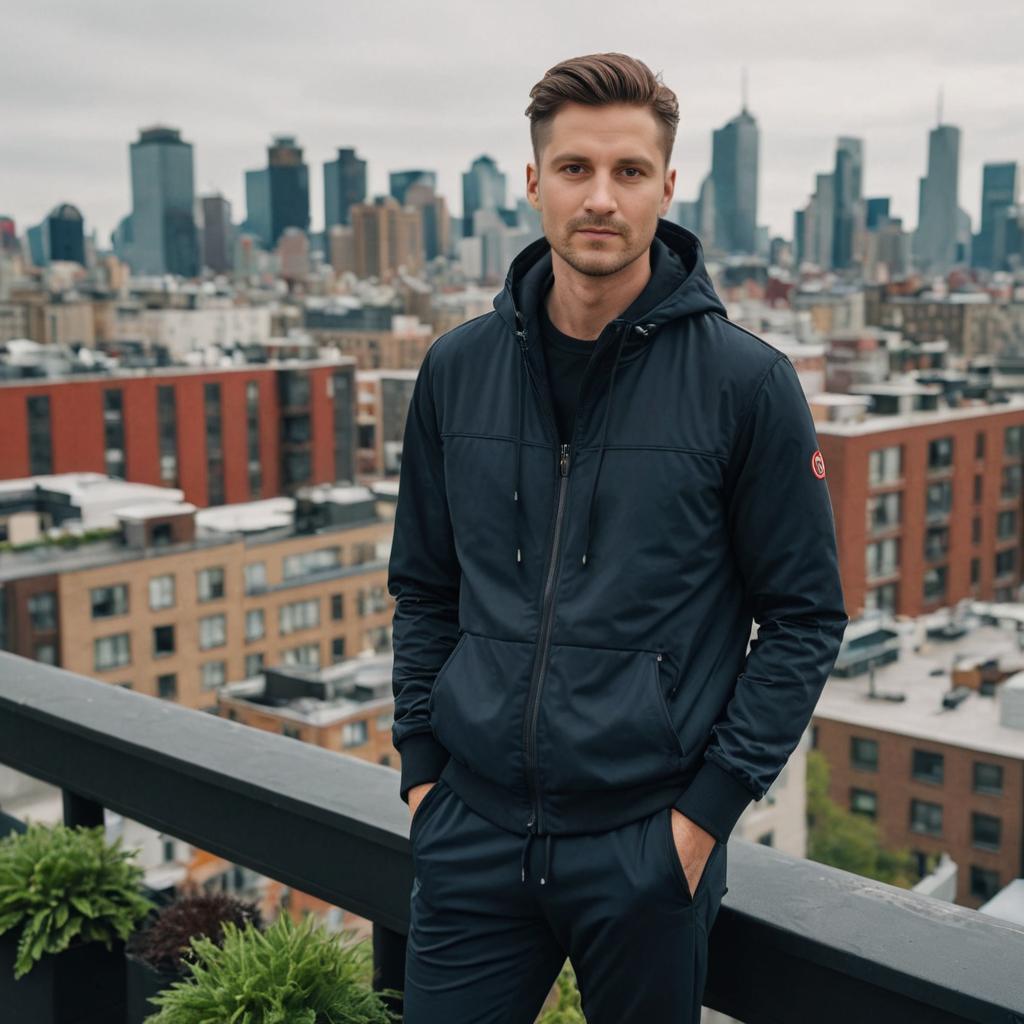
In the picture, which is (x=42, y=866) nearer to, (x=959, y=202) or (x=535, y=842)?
(x=535, y=842)

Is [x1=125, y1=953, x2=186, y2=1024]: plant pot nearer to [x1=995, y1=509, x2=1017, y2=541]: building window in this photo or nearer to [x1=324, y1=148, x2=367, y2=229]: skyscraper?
[x1=995, y1=509, x2=1017, y2=541]: building window

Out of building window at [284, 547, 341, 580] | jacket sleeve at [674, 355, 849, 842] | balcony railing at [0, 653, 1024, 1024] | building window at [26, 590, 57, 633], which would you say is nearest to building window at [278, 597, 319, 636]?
building window at [284, 547, 341, 580]

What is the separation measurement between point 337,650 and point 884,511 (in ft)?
51.1

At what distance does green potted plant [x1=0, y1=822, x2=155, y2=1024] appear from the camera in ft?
7.86

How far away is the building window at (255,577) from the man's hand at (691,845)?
36.2 meters

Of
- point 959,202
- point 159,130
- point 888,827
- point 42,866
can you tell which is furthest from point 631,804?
point 959,202

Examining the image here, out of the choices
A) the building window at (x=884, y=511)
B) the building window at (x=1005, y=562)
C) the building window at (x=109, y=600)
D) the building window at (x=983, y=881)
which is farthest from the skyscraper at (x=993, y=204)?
the building window at (x=983, y=881)

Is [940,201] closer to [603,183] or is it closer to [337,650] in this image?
[337,650]

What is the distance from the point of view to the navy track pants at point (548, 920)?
1.59 metres

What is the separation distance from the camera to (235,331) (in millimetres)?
84938

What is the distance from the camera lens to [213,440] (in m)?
50.0

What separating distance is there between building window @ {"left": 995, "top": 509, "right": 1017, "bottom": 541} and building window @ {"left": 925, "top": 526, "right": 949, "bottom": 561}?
3138 mm

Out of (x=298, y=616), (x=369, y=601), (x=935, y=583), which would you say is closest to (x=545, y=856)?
(x=298, y=616)

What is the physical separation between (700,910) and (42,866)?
4.15ft
